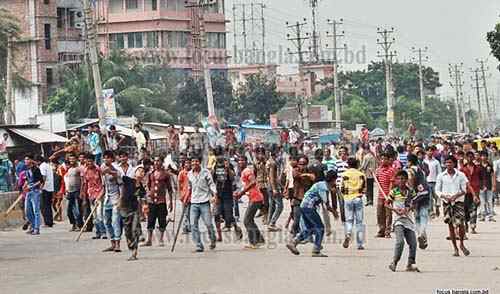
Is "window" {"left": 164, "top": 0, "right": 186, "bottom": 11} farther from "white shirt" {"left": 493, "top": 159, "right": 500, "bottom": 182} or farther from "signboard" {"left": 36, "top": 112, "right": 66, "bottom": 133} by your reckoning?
"white shirt" {"left": 493, "top": 159, "right": 500, "bottom": 182}

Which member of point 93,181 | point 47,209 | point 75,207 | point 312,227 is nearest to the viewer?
point 312,227

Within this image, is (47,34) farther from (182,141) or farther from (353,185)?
(353,185)

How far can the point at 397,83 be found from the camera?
441 ft

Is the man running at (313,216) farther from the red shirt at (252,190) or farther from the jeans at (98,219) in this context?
the jeans at (98,219)

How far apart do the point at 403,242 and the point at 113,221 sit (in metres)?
6.17

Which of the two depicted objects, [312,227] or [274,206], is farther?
[274,206]

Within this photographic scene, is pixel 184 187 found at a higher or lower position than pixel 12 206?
higher

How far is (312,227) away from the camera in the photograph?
19156 millimetres

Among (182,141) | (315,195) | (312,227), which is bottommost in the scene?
(312,227)

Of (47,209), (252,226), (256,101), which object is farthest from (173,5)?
(252,226)

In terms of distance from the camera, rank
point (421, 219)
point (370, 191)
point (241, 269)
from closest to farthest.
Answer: point (241, 269)
point (421, 219)
point (370, 191)

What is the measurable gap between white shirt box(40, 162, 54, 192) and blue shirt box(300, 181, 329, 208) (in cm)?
957

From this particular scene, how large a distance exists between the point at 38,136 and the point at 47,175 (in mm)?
10551

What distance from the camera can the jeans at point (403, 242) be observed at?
16234mm
